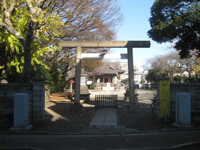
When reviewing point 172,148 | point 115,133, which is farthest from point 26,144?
point 172,148

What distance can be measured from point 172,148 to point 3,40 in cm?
1091

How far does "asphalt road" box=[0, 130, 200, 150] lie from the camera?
18.4ft

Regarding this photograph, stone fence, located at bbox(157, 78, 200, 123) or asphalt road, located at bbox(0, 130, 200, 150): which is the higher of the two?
stone fence, located at bbox(157, 78, 200, 123)

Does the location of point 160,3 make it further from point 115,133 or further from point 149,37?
point 115,133

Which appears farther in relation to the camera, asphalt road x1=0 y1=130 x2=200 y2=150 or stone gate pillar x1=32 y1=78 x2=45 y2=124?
stone gate pillar x1=32 y1=78 x2=45 y2=124

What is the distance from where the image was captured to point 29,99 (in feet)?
27.5

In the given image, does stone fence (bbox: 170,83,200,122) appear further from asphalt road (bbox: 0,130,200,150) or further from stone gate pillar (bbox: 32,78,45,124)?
stone gate pillar (bbox: 32,78,45,124)

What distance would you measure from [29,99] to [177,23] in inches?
322

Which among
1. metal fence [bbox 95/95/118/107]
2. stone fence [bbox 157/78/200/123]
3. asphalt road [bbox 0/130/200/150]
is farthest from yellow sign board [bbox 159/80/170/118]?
metal fence [bbox 95/95/118/107]

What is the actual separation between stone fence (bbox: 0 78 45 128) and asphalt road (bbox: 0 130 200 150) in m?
1.47

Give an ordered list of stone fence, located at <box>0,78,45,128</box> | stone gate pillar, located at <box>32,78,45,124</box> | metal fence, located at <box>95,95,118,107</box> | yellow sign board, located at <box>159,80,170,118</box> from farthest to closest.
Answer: metal fence, located at <box>95,95,118,107</box>
yellow sign board, located at <box>159,80,170,118</box>
stone gate pillar, located at <box>32,78,45,124</box>
stone fence, located at <box>0,78,45,128</box>

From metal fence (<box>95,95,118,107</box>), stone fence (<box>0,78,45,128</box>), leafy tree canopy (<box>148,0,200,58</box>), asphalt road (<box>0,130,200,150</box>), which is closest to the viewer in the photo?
asphalt road (<box>0,130,200,150</box>)

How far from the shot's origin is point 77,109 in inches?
449

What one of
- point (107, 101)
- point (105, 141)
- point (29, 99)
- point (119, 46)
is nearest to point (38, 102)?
point (29, 99)
